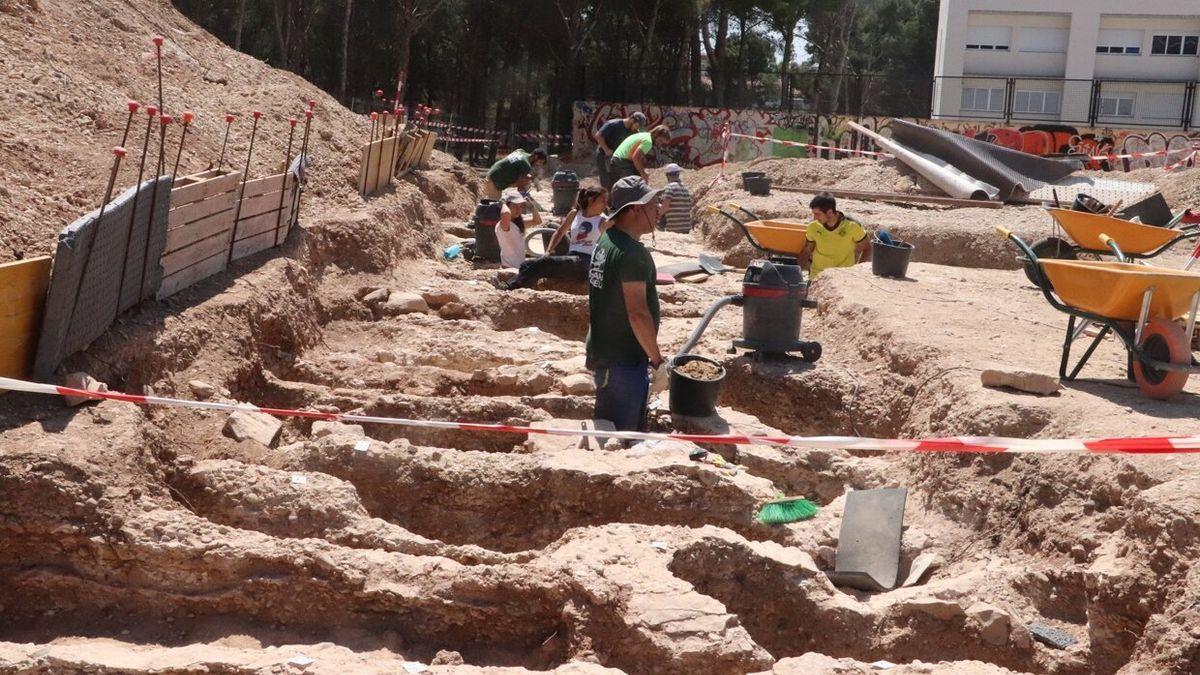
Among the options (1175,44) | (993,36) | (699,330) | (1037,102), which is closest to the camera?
(699,330)

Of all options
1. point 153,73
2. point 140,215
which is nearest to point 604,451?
point 140,215

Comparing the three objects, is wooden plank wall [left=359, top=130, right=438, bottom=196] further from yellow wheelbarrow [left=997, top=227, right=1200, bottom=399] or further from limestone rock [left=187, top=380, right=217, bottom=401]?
yellow wheelbarrow [left=997, top=227, right=1200, bottom=399]

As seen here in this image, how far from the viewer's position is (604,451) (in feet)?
20.6

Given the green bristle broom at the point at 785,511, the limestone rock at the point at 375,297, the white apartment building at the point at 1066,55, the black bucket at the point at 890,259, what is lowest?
the green bristle broom at the point at 785,511

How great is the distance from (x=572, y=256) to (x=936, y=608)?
21.1 ft

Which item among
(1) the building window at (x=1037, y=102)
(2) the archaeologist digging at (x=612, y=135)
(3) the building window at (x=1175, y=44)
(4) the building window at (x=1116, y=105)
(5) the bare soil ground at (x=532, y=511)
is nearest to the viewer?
(5) the bare soil ground at (x=532, y=511)

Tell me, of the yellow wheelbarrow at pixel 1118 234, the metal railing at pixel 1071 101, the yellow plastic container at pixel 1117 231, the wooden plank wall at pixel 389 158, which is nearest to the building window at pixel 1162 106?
the metal railing at pixel 1071 101

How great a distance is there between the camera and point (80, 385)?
5465 millimetres

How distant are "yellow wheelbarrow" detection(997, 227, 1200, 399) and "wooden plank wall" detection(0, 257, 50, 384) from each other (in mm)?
5476

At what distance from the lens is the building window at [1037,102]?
34.4 m

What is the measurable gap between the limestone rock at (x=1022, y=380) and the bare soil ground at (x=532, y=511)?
0.21 ft

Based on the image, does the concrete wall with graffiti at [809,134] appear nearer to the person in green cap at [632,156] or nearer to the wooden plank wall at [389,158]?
the wooden plank wall at [389,158]

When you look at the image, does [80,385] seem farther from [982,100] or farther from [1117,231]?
[982,100]

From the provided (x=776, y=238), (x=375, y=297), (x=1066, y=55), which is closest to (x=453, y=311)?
(x=375, y=297)
